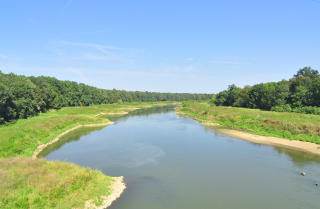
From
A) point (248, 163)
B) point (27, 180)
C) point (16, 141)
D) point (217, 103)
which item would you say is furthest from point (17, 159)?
point (217, 103)

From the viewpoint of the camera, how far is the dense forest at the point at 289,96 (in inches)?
1993

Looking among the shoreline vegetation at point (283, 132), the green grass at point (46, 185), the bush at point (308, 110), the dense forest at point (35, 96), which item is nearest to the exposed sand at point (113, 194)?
the green grass at point (46, 185)

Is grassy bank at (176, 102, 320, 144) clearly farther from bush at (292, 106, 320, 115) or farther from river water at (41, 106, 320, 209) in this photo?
river water at (41, 106, 320, 209)

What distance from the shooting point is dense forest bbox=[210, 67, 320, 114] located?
50625 mm

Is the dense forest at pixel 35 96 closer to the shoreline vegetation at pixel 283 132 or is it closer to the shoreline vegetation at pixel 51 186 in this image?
the shoreline vegetation at pixel 51 186

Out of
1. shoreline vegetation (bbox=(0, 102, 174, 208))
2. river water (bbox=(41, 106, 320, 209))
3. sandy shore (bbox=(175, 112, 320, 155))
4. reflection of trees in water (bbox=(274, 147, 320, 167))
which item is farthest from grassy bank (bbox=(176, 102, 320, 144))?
shoreline vegetation (bbox=(0, 102, 174, 208))

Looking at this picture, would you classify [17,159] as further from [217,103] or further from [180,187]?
[217,103]

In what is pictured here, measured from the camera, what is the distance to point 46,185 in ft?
44.0

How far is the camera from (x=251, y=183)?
18000mm

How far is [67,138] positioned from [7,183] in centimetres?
2484

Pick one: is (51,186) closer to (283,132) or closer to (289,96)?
(283,132)

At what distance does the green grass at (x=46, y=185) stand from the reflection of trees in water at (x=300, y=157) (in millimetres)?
24662

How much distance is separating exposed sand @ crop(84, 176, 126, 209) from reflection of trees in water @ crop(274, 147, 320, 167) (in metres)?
22.6

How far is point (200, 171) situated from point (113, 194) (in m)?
10.6
